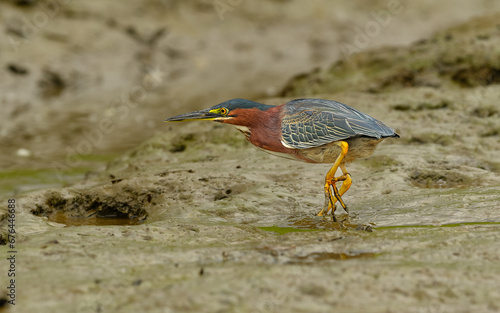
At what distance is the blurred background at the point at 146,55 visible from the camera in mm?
12031

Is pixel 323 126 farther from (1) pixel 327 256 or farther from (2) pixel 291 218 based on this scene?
(1) pixel 327 256

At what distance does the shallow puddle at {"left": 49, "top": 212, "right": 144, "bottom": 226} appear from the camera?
593 cm

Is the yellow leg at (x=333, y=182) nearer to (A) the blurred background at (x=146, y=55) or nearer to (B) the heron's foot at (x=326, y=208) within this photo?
(B) the heron's foot at (x=326, y=208)

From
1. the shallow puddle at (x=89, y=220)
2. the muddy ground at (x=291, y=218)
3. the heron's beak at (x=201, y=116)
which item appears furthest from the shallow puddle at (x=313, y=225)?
the shallow puddle at (x=89, y=220)

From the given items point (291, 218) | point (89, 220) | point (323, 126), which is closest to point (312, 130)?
point (323, 126)

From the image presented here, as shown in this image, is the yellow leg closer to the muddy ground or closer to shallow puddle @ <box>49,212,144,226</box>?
the muddy ground

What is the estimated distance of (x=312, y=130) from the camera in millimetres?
5070

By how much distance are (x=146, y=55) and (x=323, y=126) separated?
1228cm

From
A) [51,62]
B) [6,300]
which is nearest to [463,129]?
[6,300]

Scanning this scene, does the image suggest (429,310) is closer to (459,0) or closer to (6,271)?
(6,271)

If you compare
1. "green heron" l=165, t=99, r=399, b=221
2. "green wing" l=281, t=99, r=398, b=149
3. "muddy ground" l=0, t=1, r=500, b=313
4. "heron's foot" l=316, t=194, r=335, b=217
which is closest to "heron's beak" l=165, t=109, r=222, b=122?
"green heron" l=165, t=99, r=399, b=221

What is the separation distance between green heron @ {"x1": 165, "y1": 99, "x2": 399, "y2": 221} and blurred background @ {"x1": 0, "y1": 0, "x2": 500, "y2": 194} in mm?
4752

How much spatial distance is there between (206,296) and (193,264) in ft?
2.20

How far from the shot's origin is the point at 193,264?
3.86 meters
